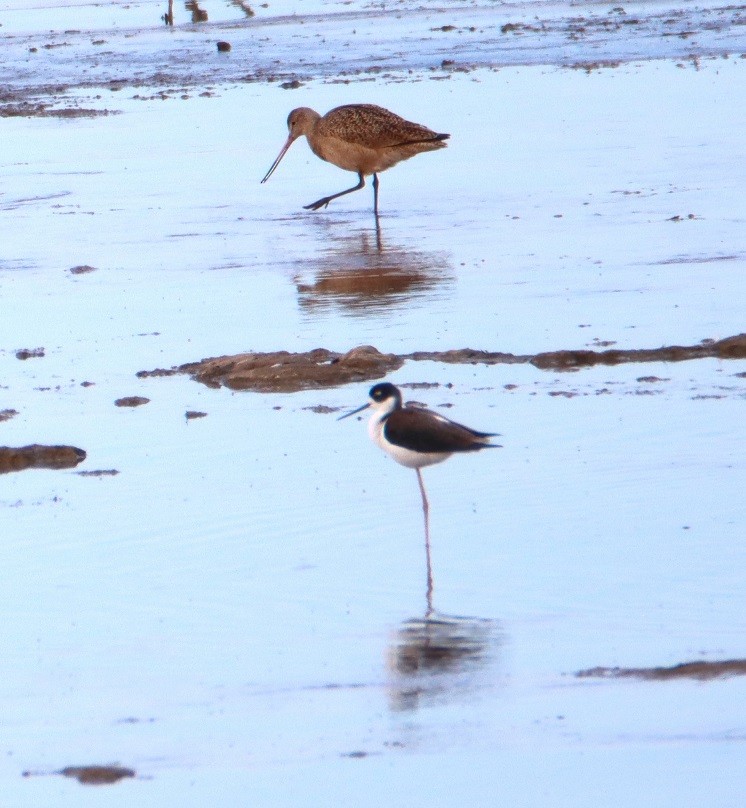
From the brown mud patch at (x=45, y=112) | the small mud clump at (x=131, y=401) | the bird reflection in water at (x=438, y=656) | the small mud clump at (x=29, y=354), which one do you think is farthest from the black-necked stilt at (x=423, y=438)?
the brown mud patch at (x=45, y=112)

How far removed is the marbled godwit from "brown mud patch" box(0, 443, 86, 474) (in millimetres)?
7843

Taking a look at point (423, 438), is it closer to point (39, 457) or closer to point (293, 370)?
point (39, 457)

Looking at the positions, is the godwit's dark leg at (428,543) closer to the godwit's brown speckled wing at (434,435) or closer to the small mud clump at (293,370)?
the godwit's brown speckled wing at (434,435)

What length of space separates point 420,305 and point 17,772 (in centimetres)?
715

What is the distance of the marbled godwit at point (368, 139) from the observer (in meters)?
17.0

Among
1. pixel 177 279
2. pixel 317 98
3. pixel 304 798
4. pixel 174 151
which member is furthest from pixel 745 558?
pixel 317 98

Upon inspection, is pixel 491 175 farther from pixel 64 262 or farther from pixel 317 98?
pixel 317 98

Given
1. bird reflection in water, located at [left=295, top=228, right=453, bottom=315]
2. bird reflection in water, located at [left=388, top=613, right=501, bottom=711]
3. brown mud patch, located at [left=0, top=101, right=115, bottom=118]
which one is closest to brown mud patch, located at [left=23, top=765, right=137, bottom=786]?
bird reflection in water, located at [left=388, top=613, right=501, bottom=711]

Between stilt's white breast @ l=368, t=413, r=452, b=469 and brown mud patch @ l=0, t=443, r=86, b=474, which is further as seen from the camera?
brown mud patch @ l=0, t=443, r=86, b=474

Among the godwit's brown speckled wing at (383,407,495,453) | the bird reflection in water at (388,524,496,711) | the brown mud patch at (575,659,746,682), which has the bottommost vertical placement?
the bird reflection in water at (388,524,496,711)

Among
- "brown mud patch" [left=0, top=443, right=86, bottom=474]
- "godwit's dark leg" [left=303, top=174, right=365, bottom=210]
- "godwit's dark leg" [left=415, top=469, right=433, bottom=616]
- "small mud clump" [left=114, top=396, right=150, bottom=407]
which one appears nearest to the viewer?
"godwit's dark leg" [left=415, top=469, right=433, bottom=616]

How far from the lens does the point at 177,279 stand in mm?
13703

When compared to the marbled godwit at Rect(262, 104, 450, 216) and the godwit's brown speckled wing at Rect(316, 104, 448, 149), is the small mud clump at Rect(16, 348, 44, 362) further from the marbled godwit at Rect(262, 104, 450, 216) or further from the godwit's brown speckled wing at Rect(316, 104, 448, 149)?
the godwit's brown speckled wing at Rect(316, 104, 448, 149)

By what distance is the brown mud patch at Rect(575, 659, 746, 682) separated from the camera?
594 centimetres
